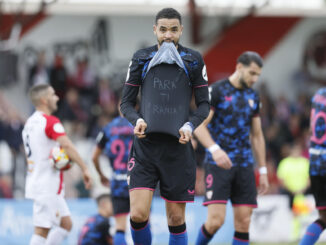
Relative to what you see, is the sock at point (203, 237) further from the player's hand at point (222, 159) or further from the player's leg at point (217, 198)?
the player's hand at point (222, 159)

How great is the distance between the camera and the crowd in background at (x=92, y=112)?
46.5 ft

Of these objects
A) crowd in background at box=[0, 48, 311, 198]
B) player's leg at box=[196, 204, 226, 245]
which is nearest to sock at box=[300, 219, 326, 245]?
player's leg at box=[196, 204, 226, 245]

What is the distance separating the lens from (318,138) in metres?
7.40

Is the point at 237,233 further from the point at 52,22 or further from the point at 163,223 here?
the point at 52,22

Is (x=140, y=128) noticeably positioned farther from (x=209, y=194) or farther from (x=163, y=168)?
(x=209, y=194)

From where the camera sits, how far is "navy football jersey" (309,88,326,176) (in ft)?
24.1

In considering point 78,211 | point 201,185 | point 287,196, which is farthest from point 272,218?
point 78,211

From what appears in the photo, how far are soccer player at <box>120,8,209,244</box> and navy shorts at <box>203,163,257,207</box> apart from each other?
56.2 inches

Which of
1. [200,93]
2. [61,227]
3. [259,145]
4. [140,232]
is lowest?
[61,227]

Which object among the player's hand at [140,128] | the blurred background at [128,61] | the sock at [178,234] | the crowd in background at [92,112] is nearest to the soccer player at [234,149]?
the sock at [178,234]

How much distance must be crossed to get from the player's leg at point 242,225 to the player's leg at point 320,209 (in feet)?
2.60

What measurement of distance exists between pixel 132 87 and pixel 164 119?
497mm

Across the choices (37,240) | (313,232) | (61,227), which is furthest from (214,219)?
(37,240)

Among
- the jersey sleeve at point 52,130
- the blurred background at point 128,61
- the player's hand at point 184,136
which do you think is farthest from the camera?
the blurred background at point 128,61
